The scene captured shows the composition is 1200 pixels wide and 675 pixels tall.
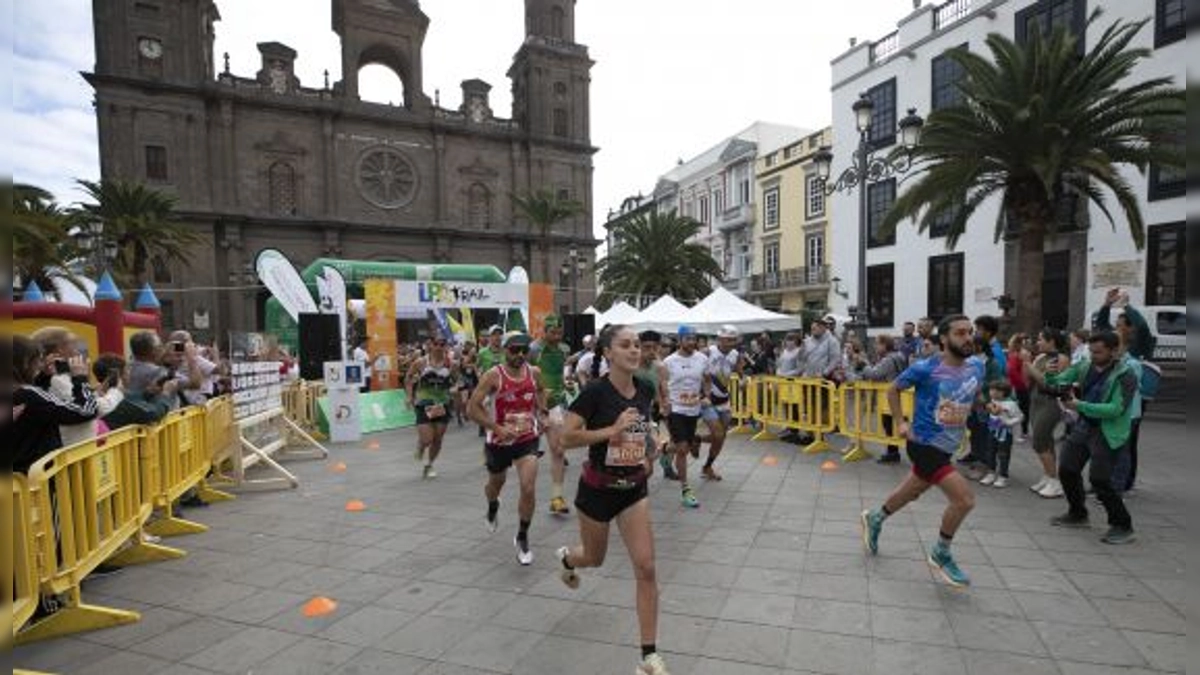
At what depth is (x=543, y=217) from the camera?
43.4 meters

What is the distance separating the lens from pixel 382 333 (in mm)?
17141

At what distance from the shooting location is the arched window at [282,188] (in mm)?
40594

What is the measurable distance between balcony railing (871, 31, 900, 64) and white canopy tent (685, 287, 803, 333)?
1700 cm

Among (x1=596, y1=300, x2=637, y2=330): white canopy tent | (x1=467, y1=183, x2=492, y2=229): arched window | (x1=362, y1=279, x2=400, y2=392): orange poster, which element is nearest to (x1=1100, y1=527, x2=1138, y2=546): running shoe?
(x1=596, y1=300, x2=637, y2=330): white canopy tent

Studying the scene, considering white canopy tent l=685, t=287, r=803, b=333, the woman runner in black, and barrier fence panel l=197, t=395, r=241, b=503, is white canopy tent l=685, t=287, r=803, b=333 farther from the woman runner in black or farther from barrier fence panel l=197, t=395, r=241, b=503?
the woman runner in black

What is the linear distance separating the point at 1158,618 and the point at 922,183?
14411 millimetres

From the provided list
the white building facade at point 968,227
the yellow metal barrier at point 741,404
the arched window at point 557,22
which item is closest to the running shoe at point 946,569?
the yellow metal barrier at point 741,404

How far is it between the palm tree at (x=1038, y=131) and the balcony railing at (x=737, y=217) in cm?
2558

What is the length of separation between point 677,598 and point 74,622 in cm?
414

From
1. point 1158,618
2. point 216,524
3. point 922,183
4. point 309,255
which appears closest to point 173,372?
point 216,524

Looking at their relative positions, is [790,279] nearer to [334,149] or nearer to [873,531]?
[334,149]

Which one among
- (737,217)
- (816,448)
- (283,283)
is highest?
(737,217)

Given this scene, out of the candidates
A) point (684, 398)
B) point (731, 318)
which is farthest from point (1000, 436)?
point (731, 318)

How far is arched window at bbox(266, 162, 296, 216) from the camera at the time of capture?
40594mm
